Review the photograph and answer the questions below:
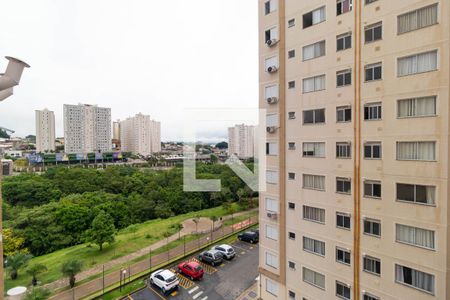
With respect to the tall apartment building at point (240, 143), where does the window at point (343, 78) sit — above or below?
above

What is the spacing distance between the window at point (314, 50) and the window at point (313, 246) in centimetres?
567

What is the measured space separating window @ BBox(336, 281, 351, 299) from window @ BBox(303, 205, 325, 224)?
1.76 m

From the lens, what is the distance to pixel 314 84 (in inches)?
282

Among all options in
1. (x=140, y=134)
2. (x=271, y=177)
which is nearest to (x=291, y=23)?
(x=271, y=177)

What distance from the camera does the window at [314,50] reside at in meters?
6.99

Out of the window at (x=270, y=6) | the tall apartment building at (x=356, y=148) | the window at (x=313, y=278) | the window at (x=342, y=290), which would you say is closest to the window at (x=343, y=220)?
the tall apartment building at (x=356, y=148)

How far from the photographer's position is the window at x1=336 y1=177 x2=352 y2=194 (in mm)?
6564

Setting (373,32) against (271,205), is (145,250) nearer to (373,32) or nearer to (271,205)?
(271,205)

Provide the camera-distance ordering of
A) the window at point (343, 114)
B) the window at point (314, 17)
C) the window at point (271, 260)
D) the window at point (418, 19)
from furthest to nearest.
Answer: the window at point (271, 260) < the window at point (314, 17) < the window at point (343, 114) < the window at point (418, 19)

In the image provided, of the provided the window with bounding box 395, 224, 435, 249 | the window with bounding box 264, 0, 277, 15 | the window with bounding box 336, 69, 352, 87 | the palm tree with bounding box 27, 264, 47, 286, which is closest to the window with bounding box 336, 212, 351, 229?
the window with bounding box 395, 224, 435, 249

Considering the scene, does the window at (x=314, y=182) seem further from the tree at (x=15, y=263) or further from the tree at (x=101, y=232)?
the tree at (x=15, y=263)

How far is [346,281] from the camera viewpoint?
261 inches

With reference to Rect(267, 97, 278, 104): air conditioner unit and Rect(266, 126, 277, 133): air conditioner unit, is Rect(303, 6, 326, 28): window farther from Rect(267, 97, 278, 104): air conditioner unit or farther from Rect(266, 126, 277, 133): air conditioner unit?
Rect(266, 126, 277, 133): air conditioner unit

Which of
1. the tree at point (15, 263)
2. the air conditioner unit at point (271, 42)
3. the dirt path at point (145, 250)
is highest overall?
the air conditioner unit at point (271, 42)
